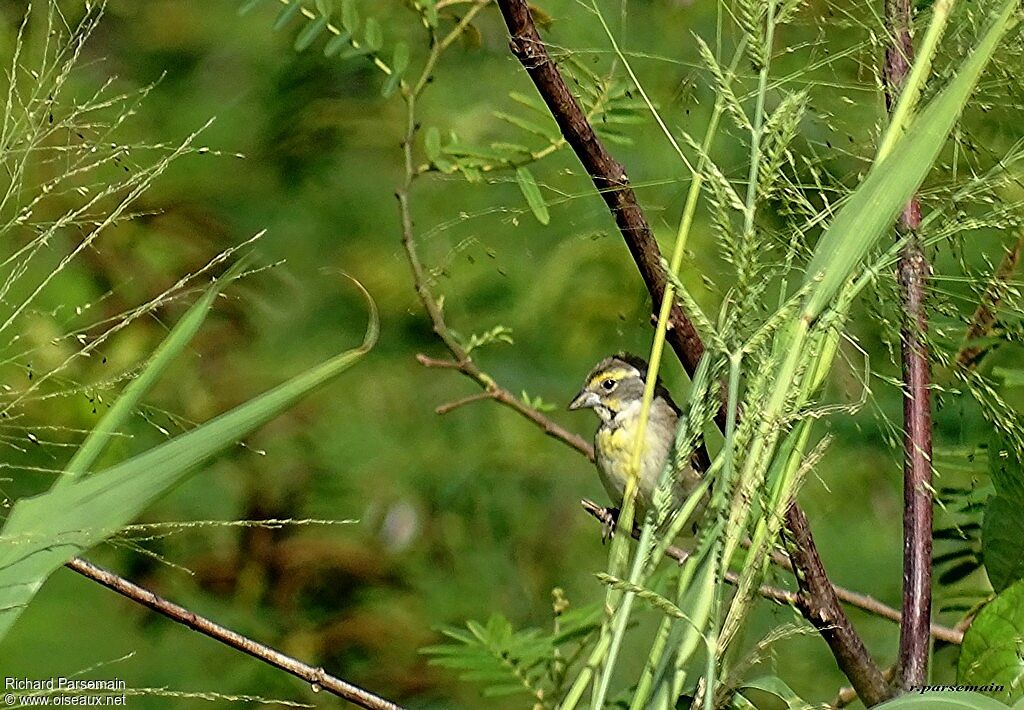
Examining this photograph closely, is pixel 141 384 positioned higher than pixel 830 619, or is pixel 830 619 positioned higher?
pixel 141 384

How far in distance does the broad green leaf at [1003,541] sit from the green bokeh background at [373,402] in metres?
1.05

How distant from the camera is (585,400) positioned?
263 cm

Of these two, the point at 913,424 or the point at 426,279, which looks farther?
the point at 426,279

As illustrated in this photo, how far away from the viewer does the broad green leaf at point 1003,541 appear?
1.15 m

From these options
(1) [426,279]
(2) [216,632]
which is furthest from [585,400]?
(2) [216,632]

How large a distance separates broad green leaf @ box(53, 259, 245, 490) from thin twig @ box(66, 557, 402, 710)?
0.07 meters

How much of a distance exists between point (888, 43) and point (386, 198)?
6.67 feet

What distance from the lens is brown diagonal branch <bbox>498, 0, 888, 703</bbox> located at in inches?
43.4

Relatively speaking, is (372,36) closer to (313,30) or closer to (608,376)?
(313,30)

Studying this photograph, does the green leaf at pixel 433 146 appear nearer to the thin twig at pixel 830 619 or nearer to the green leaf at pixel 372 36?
the green leaf at pixel 372 36

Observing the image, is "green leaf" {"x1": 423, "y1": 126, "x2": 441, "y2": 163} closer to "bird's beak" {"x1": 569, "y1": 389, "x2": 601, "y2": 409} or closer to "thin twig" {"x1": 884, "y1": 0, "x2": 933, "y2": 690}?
"thin twig" {"x1": 884, "y1": 0, "x2": 933, "y2": 690}

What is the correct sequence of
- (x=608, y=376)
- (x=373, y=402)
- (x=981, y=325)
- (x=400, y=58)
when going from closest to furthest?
(x=981, y=325)
(x=400, y=58)
(x=608, y=376)
(x=373, y=402)

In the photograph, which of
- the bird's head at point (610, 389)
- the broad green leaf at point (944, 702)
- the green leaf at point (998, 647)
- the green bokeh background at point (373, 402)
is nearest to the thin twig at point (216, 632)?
the broad green leaf at point (944, 702)

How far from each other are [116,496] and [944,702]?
46 centimetres
